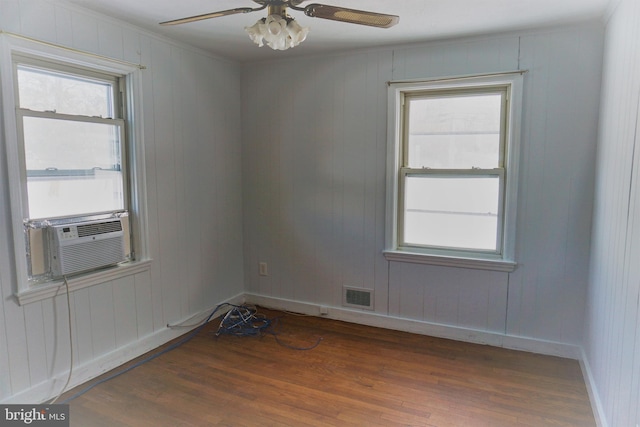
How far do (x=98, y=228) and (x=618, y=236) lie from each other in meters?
3.06

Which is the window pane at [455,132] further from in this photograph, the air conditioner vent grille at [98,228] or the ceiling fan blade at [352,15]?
the air conditioner vent grille at [98,228]

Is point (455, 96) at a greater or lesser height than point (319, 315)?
greater

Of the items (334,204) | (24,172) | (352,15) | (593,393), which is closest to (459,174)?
(334,204)

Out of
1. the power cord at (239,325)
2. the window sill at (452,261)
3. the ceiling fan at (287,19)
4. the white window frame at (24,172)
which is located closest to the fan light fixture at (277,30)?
the ceiling fan at (287,19)

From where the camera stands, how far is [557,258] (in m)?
2.93

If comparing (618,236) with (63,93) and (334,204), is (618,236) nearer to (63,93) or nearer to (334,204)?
(334,204)

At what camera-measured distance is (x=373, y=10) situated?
248 cm

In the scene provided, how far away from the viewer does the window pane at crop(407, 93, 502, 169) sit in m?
3.11

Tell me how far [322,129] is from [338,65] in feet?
1.86

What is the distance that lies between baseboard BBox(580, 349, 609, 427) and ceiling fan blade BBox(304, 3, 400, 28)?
7.48ft

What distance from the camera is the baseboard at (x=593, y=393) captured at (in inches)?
84.4

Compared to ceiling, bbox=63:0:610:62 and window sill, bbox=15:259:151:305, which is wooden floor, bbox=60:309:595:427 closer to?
window sill, bbox=15:259:151:305

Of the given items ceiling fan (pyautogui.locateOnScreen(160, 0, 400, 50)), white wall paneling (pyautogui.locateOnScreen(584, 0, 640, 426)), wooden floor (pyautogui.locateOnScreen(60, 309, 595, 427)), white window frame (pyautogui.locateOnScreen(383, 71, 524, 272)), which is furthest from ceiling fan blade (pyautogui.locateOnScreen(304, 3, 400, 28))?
wooden floor (pyautogui.locateOnScreen(60, 309, 595, 427))

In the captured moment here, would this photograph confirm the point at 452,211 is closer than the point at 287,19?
No
